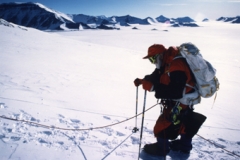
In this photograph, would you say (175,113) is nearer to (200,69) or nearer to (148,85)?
(148,85)

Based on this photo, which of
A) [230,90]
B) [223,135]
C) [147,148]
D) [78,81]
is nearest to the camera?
[147,148]

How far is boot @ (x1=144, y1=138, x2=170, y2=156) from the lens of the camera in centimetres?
292

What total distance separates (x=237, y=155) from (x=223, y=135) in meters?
0.69

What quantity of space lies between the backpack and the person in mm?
72

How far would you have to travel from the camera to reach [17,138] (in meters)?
2.86

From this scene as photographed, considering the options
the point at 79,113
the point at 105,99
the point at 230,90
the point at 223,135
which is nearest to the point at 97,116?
the point at 79,113

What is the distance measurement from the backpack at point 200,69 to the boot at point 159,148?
1.02 meters

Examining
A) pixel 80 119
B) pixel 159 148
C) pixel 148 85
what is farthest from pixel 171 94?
pixel 80 119

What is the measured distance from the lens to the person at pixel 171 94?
2414mm

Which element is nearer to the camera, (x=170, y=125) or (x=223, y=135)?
(x=170, y=125)

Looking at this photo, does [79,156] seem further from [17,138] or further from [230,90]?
[230,90]

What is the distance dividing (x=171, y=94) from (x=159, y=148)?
1.04m

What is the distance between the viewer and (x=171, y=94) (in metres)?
2.47

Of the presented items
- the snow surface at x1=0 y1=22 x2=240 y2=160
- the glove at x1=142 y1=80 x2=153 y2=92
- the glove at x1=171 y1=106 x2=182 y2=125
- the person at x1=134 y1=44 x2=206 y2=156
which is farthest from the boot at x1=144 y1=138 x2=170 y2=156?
the glove at x1=142 y1=80 x2=153 y2=92
